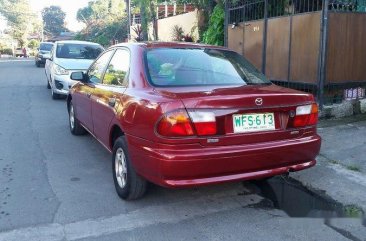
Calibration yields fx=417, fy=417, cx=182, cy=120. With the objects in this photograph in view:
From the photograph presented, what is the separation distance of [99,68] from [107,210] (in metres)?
2.25

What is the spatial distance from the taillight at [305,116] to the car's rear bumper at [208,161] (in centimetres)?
18

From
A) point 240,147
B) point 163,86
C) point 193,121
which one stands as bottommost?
point 240,147

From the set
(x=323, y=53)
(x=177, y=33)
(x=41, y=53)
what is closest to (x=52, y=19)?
(x=41, y=53)

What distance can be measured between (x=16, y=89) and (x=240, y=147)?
12.0m

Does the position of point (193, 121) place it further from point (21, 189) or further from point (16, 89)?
point (16, 89)

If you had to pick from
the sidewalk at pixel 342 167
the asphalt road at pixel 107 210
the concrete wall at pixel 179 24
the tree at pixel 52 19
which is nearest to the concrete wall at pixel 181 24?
the concrete wall at pixel 179 24

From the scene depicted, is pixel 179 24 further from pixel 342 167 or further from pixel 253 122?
pixel 253 122

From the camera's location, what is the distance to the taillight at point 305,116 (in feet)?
13.0

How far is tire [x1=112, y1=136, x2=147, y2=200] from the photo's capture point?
13.4ft

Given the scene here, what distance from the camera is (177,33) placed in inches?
667

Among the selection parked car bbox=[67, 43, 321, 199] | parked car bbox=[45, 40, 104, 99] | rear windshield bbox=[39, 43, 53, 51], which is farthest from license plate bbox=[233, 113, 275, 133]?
rear windshield bbox=[39, 43, 53, 51]

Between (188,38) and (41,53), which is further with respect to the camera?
(41,53)

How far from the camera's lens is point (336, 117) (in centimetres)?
759

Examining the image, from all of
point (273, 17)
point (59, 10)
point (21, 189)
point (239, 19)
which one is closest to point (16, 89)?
point (239, 19)
